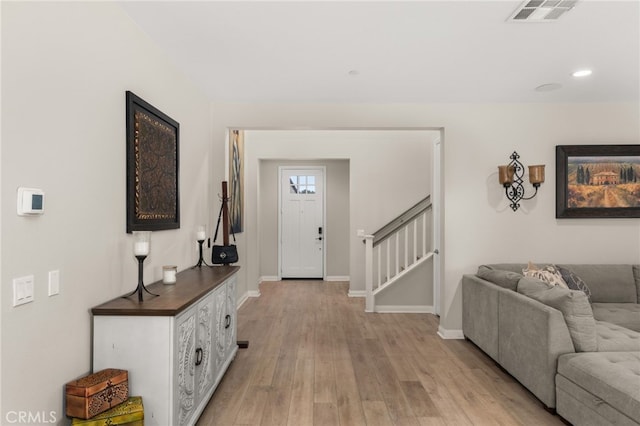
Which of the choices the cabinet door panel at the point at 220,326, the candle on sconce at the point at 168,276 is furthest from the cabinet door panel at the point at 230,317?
the candle on sconce at the point at 168,276

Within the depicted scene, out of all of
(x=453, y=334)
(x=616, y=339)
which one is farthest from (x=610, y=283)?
(x=453, y=334)

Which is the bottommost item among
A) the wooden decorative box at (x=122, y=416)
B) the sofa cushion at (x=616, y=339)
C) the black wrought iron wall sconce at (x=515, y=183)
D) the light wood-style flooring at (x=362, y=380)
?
the light wood-style flooring at (x=362, y=380)

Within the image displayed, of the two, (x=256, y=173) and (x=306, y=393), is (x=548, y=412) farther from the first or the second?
(x=256, y=173)

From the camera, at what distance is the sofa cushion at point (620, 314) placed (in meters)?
3.20

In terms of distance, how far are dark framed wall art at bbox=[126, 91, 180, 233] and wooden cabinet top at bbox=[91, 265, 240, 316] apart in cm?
41

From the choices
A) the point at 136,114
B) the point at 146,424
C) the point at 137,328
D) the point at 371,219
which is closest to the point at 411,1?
the point at 136,114

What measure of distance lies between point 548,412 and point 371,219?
157 inches

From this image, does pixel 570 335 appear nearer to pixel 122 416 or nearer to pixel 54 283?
pixel 122 416

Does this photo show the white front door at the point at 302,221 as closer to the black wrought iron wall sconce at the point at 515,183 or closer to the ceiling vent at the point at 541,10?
the black wrought iron wall sconce at the point at 515,183

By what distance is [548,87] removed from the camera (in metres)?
3.68

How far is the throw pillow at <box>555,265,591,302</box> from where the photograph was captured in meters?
3.63

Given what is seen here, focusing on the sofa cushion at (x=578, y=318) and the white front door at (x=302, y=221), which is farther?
the white front door at (x=302, y=221)

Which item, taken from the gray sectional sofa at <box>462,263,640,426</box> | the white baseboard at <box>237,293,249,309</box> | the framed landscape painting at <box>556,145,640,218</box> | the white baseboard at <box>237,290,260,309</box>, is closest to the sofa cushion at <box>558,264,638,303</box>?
the gray sectional sofa at <box>462,263,640,426</box>

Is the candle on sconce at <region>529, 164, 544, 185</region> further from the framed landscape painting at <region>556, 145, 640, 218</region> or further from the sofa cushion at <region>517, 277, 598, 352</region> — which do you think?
the sofa cushion at <region>517, 277, 598, 352</region>
